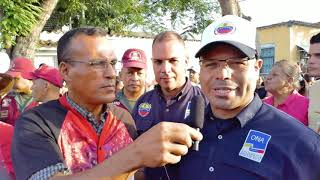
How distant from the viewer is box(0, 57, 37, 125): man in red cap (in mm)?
5262

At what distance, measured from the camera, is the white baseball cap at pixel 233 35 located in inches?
83.6

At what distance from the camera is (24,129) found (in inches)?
82.4

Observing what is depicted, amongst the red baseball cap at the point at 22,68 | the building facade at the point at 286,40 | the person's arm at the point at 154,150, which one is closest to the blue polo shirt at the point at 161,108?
the person's arm at the point at 154,150

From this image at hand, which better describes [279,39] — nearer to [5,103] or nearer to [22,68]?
[22,68]

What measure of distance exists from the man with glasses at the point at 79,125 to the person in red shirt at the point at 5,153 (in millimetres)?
666

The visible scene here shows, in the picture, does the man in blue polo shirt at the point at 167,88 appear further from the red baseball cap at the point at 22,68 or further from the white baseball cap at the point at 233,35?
the red baseball cap at the point at 22,68

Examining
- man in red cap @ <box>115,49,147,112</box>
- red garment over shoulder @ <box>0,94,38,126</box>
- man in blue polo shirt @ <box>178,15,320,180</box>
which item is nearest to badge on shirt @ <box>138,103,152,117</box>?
man in red cap @ <box>115,49,147,112</box>

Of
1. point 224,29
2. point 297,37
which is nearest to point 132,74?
point 224,29

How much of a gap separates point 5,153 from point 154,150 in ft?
5.24

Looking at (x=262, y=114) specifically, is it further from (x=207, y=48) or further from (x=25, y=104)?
(x=25, y=104)

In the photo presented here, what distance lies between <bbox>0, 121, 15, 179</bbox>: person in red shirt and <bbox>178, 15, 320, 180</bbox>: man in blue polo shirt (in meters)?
1.15

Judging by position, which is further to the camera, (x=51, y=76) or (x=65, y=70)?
(x=51, y=76)

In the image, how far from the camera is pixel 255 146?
1996mm

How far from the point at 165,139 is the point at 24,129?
2.87 ft
